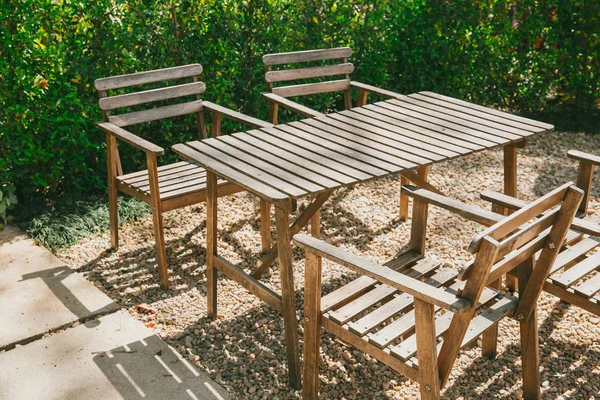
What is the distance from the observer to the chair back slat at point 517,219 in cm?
235

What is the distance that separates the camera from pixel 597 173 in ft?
20.0

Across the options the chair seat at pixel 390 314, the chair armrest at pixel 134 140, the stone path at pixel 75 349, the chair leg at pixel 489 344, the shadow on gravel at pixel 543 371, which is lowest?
the shadow on gravel at pixel 543 371

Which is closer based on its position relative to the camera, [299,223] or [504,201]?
[504,201]

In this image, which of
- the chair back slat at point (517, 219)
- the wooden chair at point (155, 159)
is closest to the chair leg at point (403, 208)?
the wooden chair at point (155, 159)

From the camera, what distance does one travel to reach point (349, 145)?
375 cm

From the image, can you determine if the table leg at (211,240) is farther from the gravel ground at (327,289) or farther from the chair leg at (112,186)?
the chair leg at (112,186)

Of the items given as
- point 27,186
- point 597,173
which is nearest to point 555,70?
point 597,173

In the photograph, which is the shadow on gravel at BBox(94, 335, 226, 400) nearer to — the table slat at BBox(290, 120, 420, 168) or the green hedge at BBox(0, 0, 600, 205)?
→ the table slat at BBox(290, 120, 420, 168)

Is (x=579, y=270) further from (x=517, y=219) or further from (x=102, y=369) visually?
(x=102, y=369)

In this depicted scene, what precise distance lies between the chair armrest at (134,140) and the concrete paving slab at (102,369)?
977 millimetres

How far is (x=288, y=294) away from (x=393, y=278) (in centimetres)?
83

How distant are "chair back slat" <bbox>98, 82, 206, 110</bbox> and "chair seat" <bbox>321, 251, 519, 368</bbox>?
2.19 m

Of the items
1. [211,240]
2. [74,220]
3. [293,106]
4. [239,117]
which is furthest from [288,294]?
[74,220]

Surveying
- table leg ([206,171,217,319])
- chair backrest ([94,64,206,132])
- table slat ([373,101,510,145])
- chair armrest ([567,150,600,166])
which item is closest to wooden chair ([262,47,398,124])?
table slat ([373,101,510,145])
